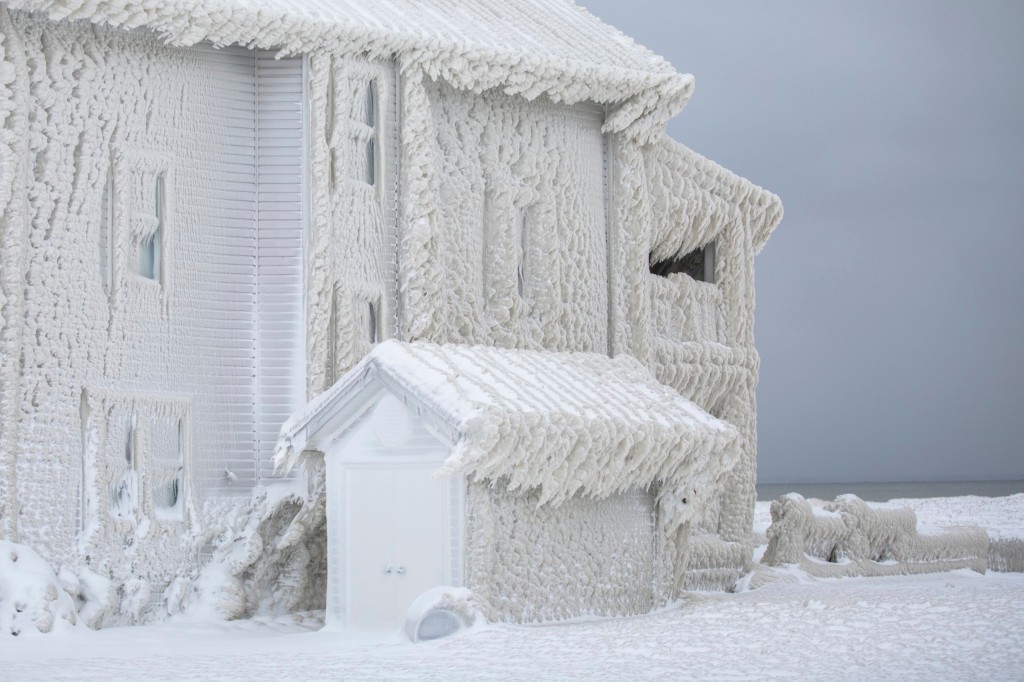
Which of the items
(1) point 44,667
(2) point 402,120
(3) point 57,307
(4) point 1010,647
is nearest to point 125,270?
(3) point 57,307

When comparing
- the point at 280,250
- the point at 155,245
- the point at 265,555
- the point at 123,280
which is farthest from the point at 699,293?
the point at 123,280

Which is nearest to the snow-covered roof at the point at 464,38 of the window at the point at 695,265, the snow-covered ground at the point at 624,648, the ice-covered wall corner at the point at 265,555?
the window at the point at 695,265

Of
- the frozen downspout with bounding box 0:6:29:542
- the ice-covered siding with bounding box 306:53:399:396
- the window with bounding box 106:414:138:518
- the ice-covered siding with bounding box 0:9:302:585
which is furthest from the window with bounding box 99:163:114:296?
the ice-covered siding with bounding box 306:53:399:396

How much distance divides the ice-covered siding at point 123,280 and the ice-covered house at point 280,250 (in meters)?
0.02

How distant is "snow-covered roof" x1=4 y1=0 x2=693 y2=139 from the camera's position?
1321 centimetres

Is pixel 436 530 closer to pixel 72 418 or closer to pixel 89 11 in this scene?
pixel 72 418

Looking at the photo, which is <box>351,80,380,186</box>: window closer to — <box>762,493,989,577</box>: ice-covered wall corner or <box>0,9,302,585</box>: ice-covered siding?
<box>0,9,302,585</box>: ice-covered siding

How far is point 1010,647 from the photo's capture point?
9.72 meters

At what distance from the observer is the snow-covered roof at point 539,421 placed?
11594mm

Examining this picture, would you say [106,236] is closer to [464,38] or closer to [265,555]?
[265,555]

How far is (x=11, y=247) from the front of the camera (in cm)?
1225

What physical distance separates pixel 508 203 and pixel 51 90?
17.5ft

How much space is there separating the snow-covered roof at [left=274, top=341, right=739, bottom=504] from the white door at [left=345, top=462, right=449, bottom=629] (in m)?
0.57

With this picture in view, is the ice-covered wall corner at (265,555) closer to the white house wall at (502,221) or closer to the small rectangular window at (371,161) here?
the white house wall at (502,221)
